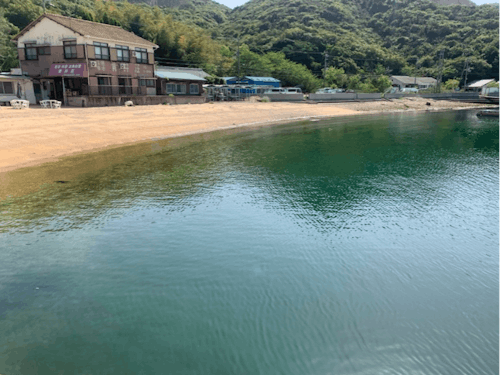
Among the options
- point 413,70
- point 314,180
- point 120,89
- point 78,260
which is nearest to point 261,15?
point 413,70

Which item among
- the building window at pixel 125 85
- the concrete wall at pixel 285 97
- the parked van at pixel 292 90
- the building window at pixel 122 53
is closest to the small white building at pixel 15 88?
the building window at pixel 125 85

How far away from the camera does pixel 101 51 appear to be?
51094mm

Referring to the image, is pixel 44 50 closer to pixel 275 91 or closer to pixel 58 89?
pixel 58 89

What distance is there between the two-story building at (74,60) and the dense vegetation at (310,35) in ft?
49.6

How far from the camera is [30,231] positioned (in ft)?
48.9

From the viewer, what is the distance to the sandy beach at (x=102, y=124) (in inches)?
1075

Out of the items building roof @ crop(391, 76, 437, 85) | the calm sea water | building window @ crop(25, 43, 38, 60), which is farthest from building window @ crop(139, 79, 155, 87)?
building roof @ crop(391, 76, 437, 85)

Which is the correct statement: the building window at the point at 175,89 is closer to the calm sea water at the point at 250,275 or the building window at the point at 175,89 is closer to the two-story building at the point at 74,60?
the two-story building at the point at 74,60

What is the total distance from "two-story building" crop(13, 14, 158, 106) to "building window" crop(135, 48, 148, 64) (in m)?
1.57

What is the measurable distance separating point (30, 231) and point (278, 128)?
3827 cm

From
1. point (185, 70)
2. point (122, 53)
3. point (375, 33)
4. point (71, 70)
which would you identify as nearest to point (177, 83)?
point (185, 70)

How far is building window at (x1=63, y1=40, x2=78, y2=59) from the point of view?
4947 centimetres

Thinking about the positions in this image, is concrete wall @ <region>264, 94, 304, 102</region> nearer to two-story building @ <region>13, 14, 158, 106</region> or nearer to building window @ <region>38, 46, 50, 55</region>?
two-story building @ <region>13, 14, 158, 106</region>

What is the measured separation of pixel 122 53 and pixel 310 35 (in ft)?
292
